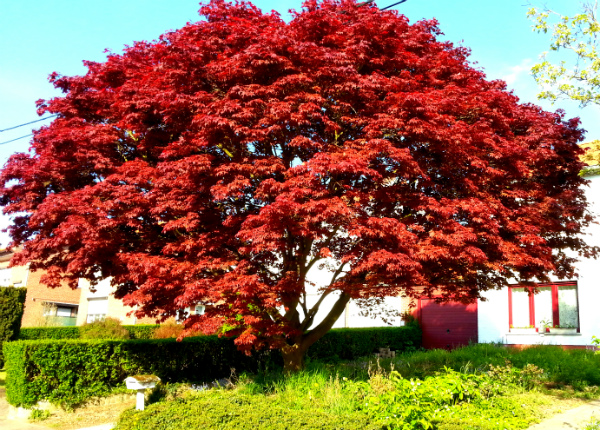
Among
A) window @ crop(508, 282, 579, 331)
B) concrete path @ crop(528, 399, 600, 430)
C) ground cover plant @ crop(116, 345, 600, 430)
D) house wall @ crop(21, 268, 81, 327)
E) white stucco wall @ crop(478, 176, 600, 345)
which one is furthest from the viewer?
house wall @ crop(21, 268, 81, 327)

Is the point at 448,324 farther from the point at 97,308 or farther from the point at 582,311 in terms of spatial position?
the point at 97,308

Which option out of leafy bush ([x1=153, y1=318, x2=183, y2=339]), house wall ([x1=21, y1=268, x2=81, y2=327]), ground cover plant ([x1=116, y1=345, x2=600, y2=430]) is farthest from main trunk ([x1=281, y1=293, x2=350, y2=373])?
house wall ([x1=21, y1=268, x2=81, y2=327])

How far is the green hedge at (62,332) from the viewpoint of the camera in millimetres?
19781

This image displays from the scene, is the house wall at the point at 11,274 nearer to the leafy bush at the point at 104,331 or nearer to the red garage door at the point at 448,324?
the leafy bush at the point at 104,331

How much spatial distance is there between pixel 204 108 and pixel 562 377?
956 cm

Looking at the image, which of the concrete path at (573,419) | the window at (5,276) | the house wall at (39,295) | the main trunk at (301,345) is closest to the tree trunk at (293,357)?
the main trunk at (301,345)

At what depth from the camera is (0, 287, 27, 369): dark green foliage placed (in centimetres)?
1555

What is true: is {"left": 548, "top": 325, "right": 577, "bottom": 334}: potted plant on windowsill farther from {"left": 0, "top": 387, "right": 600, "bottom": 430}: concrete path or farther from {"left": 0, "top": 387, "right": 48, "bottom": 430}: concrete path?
{"left": 0, "top": 387, "right": 48, "bottom": 430}: concrete path

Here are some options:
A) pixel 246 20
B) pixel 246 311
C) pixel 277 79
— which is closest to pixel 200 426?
pixel 246 311

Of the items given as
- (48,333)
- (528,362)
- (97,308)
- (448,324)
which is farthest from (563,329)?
(97,308)

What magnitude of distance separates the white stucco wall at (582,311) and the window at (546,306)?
28 centimetres

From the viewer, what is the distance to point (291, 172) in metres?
7.86

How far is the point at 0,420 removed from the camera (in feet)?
33.7

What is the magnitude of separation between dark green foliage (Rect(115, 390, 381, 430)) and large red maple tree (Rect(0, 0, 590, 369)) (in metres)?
1.14
